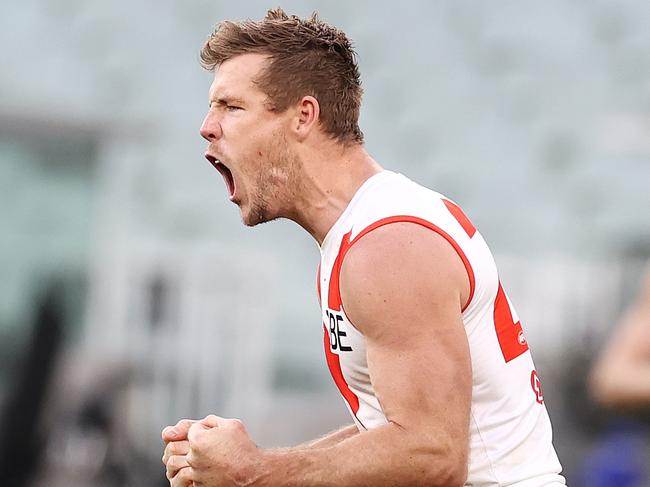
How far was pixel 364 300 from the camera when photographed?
293 cm

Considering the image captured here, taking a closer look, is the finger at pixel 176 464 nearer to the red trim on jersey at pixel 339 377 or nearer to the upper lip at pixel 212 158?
the red trim on jersey at pixel 339 377

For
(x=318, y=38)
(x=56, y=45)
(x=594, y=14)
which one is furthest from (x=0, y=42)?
(x=318, y=38)

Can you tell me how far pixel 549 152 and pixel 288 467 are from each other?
25.4ft

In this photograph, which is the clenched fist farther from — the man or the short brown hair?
the short brown hair

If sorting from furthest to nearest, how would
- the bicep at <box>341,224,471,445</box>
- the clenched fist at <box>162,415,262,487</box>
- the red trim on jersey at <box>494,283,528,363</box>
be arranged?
the red trim on jersey at <box>494,283,528,363</box> → the clenched fist at <box>162,415,262,487</box> → the bicep at <box>341,224,471,445</box>

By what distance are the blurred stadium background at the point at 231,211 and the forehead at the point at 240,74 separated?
222 inches

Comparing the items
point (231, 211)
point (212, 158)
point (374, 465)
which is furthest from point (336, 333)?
point (231, 211)

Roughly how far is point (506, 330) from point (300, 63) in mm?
984

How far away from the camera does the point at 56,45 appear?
10312 millimetres

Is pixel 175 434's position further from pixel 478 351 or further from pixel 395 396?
pixel 478 351

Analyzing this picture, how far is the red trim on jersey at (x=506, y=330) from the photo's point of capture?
3.22 m

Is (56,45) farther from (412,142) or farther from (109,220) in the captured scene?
(412,142)

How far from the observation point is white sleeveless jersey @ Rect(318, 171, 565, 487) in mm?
3098

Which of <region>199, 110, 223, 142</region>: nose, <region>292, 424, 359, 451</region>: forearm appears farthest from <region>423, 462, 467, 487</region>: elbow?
<region>199, 110, 223, 142</region>: nose
